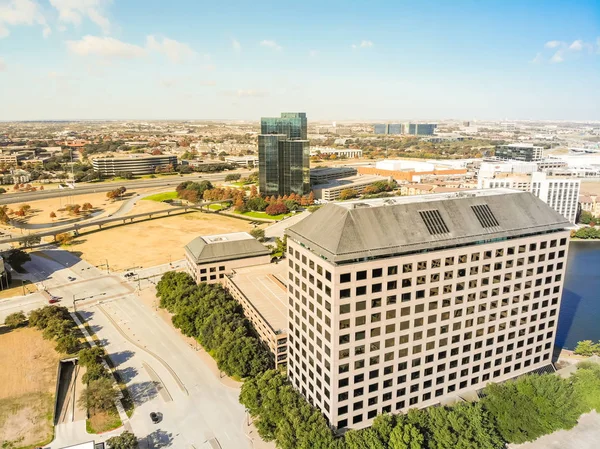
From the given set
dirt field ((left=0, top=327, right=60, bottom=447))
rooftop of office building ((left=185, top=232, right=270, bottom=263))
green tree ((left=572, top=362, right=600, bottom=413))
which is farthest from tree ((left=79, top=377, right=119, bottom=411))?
green tree ((left=572, top=362, right=600, bottom=413))

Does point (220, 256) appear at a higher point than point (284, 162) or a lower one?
lower

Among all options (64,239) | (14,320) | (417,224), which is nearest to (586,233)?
(417,224)

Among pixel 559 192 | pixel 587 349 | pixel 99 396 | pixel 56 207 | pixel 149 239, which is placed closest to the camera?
pixel 99 396

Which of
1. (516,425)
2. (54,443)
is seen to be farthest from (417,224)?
(54,443)

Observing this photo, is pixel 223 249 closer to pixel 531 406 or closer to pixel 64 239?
pixel 531 406

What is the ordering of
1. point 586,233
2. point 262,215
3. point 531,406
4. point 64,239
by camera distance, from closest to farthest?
1. point 531,406
2. point 64,239
3. point 586,233
4. point 262,215

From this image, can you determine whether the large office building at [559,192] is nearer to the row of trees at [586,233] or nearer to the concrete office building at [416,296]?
the row of trees at [586,233]
